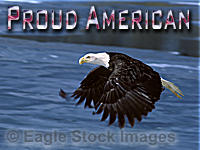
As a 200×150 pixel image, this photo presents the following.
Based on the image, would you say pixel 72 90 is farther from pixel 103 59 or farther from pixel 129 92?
pixel 129 92

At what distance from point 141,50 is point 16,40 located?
4.78 meters

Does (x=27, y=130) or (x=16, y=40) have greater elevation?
(x=16, y=40)

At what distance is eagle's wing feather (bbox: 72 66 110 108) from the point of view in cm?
730

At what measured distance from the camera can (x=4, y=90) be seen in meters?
12.6

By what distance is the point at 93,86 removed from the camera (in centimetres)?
743

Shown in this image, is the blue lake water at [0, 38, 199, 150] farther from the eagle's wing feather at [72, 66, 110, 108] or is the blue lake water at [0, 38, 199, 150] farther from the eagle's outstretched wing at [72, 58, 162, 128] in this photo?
the eagle's outstretched wing at [72, 58, 162, 128]

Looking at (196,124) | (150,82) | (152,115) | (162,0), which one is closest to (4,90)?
(152,115)

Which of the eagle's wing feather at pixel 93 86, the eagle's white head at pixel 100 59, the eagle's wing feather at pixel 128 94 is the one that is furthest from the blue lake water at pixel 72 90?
the eagle's wing feather at pixel 128 94

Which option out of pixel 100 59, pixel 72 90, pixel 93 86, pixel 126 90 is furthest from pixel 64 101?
pixel 126 90

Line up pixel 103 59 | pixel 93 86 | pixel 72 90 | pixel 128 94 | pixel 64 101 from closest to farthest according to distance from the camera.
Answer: pixel 128 94 → pixel 103 59 → pixel 93 86 → pixel 64 101 → pixel 72 90

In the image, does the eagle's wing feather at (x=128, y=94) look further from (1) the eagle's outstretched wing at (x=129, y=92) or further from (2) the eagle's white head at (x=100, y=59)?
(2) the eagle's white head at (x=100, y=59)

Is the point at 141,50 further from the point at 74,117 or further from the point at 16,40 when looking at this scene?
the point at 74,117

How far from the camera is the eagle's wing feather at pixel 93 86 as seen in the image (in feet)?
24.0

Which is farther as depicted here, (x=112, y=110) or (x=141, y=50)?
(x=141, y=50)
